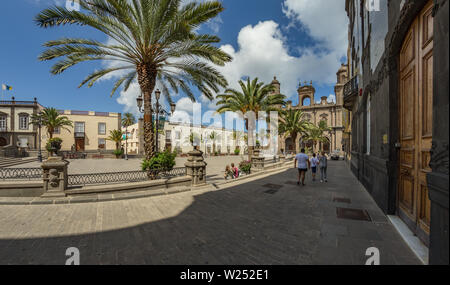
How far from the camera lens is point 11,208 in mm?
5172

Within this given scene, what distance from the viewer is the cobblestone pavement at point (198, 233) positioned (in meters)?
2.87

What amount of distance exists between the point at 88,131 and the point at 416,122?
46.4 meters

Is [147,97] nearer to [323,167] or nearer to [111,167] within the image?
[323,167]

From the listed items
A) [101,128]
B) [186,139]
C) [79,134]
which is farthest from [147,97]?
[79,134]

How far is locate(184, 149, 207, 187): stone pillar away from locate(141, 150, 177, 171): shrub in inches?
34.2

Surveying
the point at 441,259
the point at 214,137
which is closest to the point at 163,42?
the point at 441,259

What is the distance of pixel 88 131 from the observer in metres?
35.8

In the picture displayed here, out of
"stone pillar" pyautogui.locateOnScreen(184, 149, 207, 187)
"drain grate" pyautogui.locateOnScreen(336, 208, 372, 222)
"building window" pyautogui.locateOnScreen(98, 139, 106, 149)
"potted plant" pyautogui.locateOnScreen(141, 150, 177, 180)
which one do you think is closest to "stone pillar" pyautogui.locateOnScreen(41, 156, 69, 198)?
"potted plant" pyautogui.locateOnScreen(141, 150, 177, 180)

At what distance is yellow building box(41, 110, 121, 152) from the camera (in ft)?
114

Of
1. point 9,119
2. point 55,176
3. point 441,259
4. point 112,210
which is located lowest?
point 112,210

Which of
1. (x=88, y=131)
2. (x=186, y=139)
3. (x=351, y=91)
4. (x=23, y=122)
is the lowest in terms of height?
(x=186, y=139)

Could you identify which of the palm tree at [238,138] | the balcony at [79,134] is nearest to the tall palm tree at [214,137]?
the palm tree at [238,138]
